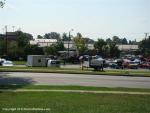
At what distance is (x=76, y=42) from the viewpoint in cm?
11881

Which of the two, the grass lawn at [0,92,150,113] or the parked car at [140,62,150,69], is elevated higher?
the grass lawn at [0,92,150,113]

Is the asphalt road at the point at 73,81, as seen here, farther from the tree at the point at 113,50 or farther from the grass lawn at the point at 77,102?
the tree at the point at 113,50

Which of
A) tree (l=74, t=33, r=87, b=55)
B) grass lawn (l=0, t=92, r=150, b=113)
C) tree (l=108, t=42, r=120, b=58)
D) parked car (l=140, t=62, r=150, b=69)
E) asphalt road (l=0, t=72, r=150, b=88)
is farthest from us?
tree (l=108, t=42, r=120, b=58)

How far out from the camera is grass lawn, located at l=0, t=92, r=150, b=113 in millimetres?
14664

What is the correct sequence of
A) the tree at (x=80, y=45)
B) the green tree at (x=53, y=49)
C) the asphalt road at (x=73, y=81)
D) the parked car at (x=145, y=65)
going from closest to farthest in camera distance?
the asphalt road at (x=73, y=81), the parked car at (x=145, y=65), the green tree at (x=53, y=49), the tree at (x=80, y=45)

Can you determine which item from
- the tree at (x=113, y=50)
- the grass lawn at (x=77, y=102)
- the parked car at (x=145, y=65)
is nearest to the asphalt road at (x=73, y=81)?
the grass lawn at (x=77, y=102)

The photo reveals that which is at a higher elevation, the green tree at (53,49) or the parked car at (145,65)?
the green tree at (53,49)

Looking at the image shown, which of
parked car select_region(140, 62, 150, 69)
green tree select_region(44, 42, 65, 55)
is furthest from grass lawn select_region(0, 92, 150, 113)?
green tree select_region(44, 42, 65, 55)

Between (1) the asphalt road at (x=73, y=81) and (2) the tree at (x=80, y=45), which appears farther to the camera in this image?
(2) the tree at (x=80, y=45)

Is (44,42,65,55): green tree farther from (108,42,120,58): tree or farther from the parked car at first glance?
the parked car

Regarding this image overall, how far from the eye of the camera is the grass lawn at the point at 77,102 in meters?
14.7

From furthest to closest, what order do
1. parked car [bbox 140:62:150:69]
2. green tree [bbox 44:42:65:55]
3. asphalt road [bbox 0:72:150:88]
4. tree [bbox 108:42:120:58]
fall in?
tree [bbox 108:42:120:58]
green tree [bbox 44:42:65:55]
parked car [bbox 140:62:150:69]
asphalt road [bbox 0:72:150:88]

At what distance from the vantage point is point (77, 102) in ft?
55.2

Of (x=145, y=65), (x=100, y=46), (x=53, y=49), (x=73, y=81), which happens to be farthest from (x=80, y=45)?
(x=73, y=81)
